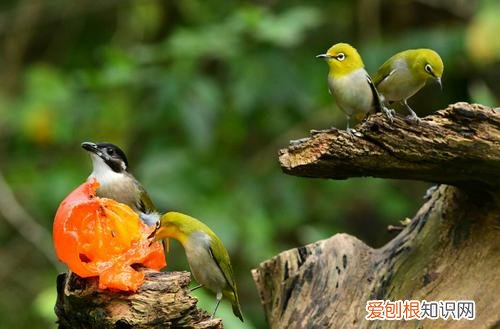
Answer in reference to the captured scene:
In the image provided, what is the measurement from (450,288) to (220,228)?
3.95 meters

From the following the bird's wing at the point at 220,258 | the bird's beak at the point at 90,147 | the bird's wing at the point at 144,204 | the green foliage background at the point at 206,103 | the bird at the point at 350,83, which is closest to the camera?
the bird at the point at 350,83

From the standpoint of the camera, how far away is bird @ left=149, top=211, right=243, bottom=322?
4781mm

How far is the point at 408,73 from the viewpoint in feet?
14.9

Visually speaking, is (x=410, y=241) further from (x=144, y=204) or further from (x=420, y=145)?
(x=144, y=204)

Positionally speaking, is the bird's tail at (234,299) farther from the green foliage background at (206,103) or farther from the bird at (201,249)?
the green foliage background at (206,103)

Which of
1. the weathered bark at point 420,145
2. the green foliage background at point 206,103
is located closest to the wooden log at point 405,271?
the weathered bark at point 420,145

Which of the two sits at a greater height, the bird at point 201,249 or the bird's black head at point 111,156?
the bird's black head at point 111,156

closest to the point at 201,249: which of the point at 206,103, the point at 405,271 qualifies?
the point at 405,271

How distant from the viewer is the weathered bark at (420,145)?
162 inches

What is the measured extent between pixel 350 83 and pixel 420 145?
0.60m

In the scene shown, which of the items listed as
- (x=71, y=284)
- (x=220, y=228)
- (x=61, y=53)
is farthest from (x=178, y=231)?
(x=61, y=53)

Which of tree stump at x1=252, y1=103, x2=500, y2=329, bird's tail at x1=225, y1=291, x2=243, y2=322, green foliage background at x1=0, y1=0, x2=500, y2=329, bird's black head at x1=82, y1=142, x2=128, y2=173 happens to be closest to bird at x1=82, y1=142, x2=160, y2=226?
bird's black head at x1=82, y1=142, x2=128, y2=173

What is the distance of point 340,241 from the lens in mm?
5316

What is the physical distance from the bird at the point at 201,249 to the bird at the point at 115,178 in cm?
76
